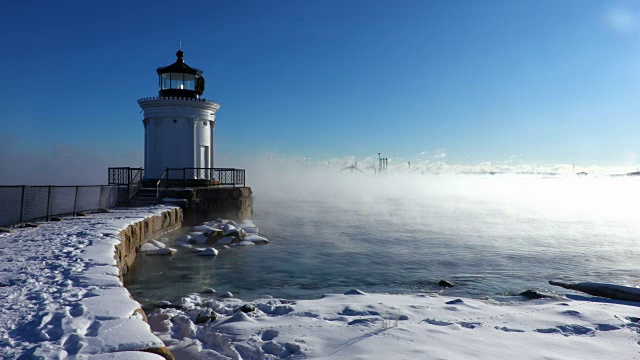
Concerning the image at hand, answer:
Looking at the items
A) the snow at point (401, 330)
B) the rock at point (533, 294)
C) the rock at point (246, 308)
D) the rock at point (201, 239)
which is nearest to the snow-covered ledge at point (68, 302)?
the snow at point (401, 330)

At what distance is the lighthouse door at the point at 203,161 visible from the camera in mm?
23783

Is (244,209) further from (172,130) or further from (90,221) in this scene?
(90,221)

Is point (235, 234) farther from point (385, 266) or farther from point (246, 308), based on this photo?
point (246, 308)

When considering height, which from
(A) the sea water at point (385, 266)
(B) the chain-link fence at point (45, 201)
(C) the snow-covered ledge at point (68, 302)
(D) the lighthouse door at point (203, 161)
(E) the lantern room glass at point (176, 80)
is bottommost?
(A) the sea water at point (385, 266)

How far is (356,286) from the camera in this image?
10578 mm

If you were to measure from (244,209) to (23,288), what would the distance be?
18.2 meters

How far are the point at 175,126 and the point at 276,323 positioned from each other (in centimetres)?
1852

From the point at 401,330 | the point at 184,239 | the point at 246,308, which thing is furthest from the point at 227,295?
the point at 184,239

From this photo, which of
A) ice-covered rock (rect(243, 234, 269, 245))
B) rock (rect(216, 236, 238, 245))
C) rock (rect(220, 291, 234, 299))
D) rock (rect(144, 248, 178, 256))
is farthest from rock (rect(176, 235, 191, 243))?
rock (rect(220, 291, 234, 299))

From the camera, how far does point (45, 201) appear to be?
528 inches

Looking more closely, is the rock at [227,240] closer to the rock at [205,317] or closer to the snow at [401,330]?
the snow at [401,330]

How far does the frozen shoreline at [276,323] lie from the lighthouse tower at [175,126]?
14440mm

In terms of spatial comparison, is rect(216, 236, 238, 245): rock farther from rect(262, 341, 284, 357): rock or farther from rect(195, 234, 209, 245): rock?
rect(262, 341, 284, 357): rock

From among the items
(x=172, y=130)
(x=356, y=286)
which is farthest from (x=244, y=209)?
(x=356, y=286)
